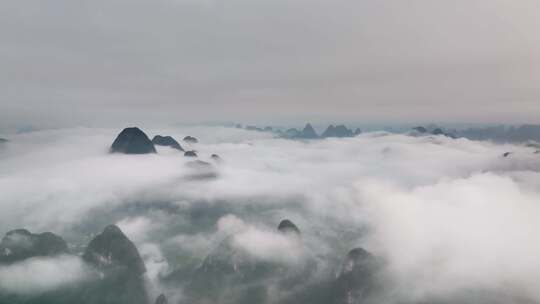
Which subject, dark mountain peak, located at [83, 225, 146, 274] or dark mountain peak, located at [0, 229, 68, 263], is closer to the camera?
dark mountain peak, located at [0, 229, 68, 263]

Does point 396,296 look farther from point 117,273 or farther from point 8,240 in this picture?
point 8,240

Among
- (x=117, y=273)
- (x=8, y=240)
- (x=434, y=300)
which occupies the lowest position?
(x=434, y=300)

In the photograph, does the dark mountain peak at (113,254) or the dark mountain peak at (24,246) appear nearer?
the dark mountain peak at (24,246)

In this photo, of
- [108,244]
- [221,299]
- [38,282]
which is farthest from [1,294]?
[221,299]
